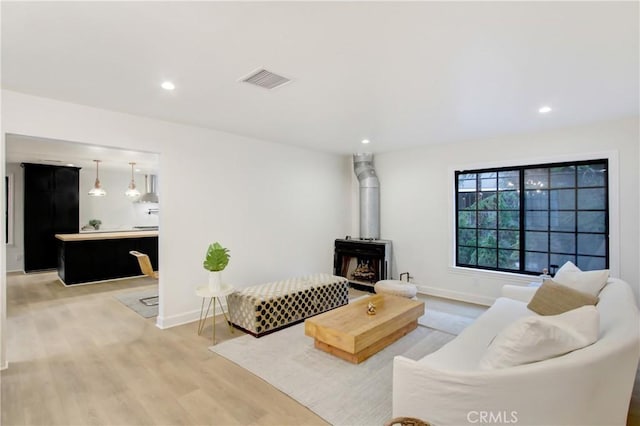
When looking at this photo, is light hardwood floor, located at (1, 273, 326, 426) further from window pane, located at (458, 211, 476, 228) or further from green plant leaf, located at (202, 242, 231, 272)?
A: window pane, located at (458, 211, 476, 228)

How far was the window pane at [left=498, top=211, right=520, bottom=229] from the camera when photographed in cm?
470

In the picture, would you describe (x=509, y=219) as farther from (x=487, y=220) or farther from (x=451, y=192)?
(x=451, y=192)

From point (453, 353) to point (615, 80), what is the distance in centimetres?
262

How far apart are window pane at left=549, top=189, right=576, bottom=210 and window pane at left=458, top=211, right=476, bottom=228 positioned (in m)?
1.04

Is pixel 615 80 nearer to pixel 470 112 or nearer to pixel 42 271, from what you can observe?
pixel 470 112

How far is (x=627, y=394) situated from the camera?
5.60 feet

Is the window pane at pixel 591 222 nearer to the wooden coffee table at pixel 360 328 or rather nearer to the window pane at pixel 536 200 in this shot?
the window pane at pixel 536 200

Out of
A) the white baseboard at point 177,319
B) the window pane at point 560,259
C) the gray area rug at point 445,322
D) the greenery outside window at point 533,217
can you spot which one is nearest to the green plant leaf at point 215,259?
the white baseboard at point 177,319

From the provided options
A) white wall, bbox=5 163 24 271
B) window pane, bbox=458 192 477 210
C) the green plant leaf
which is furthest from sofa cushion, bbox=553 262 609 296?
white wall, bbox=5 163 24 271

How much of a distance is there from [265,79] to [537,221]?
4.21 metres

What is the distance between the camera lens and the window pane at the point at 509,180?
15.4 feet

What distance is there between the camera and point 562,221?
4336 millimetres

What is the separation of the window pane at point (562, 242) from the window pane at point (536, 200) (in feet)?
1.32

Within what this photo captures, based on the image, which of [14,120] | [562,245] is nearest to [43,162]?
[14,120]
